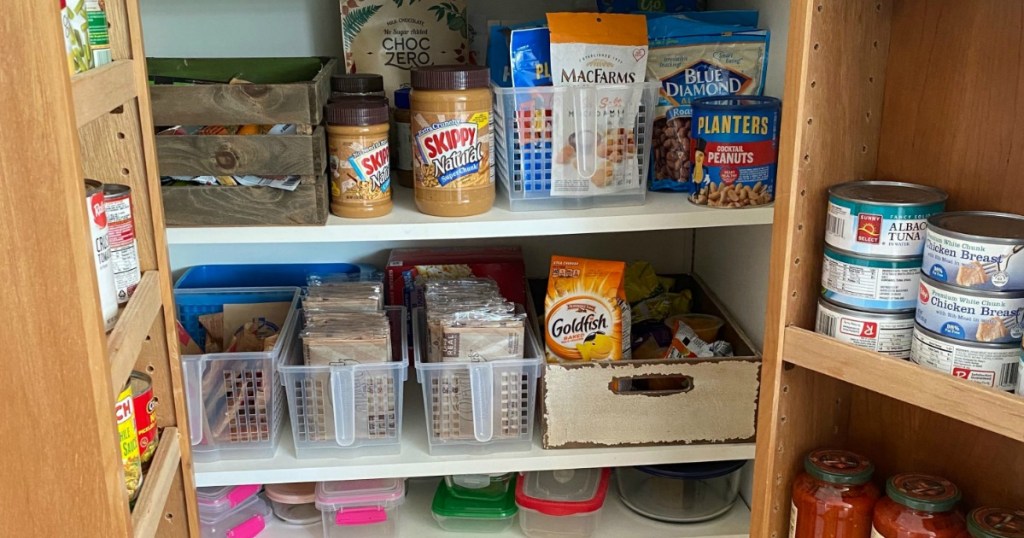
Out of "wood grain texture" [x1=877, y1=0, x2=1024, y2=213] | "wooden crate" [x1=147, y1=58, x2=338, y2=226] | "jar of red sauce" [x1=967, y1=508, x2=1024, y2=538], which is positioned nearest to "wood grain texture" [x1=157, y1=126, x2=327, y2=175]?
"wooden crate" [x1=147, y1=58, x2=338, y2=226]

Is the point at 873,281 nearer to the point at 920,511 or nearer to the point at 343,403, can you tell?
the point at 920,511

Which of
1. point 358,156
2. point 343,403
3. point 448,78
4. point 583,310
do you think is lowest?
point 343,403

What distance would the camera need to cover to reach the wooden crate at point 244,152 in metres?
1.25

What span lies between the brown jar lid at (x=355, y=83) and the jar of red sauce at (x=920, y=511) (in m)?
0.93

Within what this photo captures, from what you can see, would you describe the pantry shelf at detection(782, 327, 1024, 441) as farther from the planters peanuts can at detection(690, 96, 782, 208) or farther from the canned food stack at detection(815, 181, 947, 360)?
the planters peanuts can at detection(690, 96, 782, 208)

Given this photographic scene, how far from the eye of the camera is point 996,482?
108cm

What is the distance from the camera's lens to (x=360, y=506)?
5.01 ft

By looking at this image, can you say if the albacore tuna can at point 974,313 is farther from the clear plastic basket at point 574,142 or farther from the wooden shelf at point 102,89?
the wooden shelf at point 102,89

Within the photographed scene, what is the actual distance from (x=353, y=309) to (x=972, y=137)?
0.91 m

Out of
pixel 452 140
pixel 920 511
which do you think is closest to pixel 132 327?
pixel 452 140

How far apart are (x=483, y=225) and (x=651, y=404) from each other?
39cm

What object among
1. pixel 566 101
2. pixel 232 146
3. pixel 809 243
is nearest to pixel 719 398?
pixel 809 243

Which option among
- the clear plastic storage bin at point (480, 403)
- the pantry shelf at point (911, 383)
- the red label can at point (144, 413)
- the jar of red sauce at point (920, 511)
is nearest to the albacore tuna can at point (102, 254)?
the red label can at point (144, 413)

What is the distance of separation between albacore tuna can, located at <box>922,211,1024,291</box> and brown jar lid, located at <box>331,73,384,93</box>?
833 millimetres
